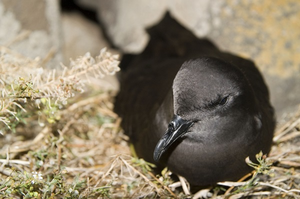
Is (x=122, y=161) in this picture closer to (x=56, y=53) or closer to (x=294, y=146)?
(x=294, y=146)

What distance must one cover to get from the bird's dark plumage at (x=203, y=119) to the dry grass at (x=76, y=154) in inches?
4.6

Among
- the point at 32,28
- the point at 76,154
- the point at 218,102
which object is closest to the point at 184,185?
the point at 218,102

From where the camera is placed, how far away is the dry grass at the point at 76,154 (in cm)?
245

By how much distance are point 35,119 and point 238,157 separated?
1.51m

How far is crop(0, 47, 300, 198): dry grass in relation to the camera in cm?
245

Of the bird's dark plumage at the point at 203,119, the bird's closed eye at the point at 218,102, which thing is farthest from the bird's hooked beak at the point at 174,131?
the bird's closed eye at the point at 218,102

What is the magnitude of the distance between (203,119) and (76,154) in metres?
1.07

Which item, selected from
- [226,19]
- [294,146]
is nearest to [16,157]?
[294,146]

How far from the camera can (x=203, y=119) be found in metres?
2.41

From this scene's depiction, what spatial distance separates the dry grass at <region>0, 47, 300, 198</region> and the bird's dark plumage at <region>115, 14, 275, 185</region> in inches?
4.6

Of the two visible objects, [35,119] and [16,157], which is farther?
[35,119]

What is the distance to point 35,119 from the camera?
3289 millimetres

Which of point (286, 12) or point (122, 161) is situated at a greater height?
point (286, 12)

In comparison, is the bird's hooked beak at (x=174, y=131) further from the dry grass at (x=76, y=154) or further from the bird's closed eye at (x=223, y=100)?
the dry grass at (x=76, y=154)
